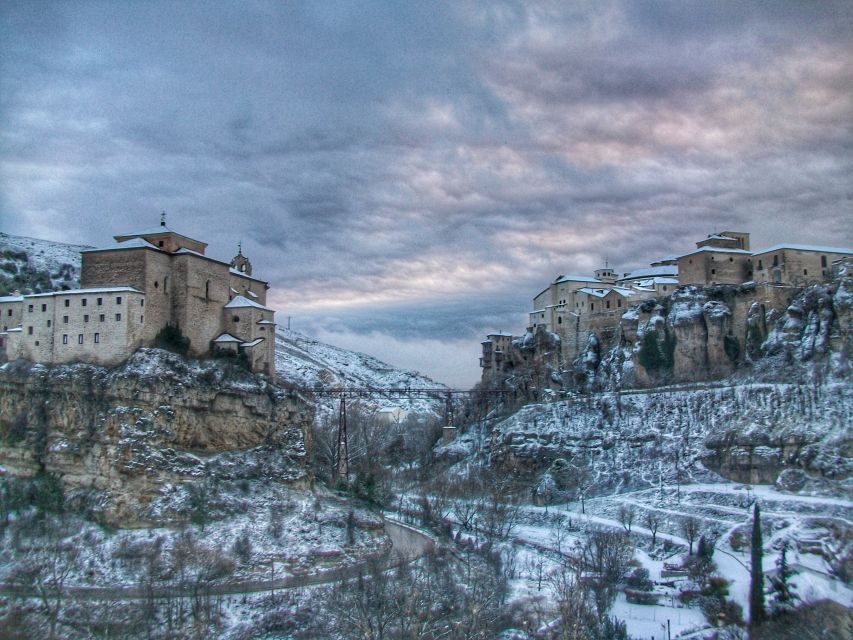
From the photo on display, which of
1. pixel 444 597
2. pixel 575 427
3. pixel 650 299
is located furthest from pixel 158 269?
pixel 650 299

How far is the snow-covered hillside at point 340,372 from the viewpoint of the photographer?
151375 mm

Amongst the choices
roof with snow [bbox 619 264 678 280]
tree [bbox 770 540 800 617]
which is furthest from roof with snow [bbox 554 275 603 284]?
tree [bbox 770 540 800 617]

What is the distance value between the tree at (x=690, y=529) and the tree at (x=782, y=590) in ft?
30.5

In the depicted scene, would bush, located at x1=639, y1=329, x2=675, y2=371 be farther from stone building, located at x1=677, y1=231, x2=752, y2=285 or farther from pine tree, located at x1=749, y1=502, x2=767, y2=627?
pine tree, located at x1=749, y1=502, x2=767, y2=627

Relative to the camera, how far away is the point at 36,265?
10869 centimetres

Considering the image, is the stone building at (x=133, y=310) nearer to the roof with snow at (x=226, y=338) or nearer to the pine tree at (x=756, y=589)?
the roof with snow at (x=226, y=338)

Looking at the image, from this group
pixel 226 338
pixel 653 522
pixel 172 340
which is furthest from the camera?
pixel 226 338

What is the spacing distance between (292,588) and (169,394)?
17090 millimetres

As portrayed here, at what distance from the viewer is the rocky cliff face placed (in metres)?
58.2

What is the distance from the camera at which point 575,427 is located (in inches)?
3388

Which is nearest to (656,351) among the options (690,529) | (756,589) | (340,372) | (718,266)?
(718,266)

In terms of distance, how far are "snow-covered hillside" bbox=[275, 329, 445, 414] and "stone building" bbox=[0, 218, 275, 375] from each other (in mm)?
64350

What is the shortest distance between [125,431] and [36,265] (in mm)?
59254

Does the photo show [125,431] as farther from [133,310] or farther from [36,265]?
[36,265]
